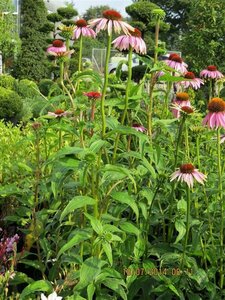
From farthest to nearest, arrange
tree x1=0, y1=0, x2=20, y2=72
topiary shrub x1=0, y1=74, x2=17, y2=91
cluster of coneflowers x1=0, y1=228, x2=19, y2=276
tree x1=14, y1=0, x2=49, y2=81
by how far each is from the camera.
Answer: tree x1=14, y1=0, x2=49, y2=81, tree x1=0, y1=0, x2=20, y2=72, topiary shrub x1=0, y1=74, x2=17, y2=91, cluster of coneflowers x1=0, y1=228, x2=19, y2=276

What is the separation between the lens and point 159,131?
8.05ft

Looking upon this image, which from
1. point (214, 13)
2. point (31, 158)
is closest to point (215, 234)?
point (31, 158)

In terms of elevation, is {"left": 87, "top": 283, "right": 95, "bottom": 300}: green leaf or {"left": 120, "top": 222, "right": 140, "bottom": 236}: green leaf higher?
{"left": 120, "top": 222, "right": 140, "bottom": 236}: green leaf

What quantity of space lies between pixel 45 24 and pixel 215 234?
14.3 m

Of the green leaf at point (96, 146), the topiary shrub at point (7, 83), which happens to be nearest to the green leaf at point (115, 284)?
the green leaf at point (96, 146)

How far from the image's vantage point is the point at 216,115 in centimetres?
197

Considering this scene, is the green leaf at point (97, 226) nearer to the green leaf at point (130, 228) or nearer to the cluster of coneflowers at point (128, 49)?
the green leaf at point (130, 228)

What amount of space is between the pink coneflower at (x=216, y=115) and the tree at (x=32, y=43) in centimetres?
1317

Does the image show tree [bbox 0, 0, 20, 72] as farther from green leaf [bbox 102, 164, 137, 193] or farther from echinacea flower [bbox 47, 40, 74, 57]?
green leaf [bbox 102, 164, 137, 193]

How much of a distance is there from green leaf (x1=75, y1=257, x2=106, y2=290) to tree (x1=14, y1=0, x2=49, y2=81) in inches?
527

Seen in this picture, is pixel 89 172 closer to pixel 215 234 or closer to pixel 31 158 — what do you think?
pixel 215 234

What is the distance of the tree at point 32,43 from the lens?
15.5 metres

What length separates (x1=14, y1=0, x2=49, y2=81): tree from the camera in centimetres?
1552
